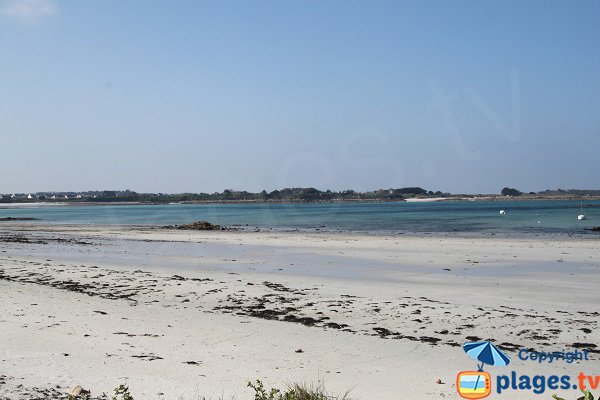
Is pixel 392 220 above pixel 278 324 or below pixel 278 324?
below

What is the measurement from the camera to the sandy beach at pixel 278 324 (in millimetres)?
5996

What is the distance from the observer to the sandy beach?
6.00 meters

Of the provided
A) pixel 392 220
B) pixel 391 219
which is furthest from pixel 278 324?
pixel 391 219

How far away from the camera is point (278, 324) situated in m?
8.73

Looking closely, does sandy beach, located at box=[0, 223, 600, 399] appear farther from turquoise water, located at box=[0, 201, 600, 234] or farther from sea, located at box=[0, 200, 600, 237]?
turquoise water, located at box=[0, 201, 600, 234]

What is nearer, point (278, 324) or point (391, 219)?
point (278, 324)

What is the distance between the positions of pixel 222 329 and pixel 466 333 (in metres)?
3.74

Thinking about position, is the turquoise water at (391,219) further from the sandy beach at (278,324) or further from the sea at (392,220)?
the sandy beach at (278,324)

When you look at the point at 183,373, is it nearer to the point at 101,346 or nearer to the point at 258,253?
the point at 101,346

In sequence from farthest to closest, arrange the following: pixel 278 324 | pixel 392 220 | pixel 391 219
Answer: pixel 391 219
pixel 392 220
pixel 278 324

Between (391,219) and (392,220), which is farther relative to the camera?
(391,219)

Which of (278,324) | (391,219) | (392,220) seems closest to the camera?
(278,324)

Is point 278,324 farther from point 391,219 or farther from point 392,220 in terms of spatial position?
point 391,219

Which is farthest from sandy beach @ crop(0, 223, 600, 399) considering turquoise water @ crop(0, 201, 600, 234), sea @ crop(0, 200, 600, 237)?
turquoise water @ crop(0, 201, 600, 234)
